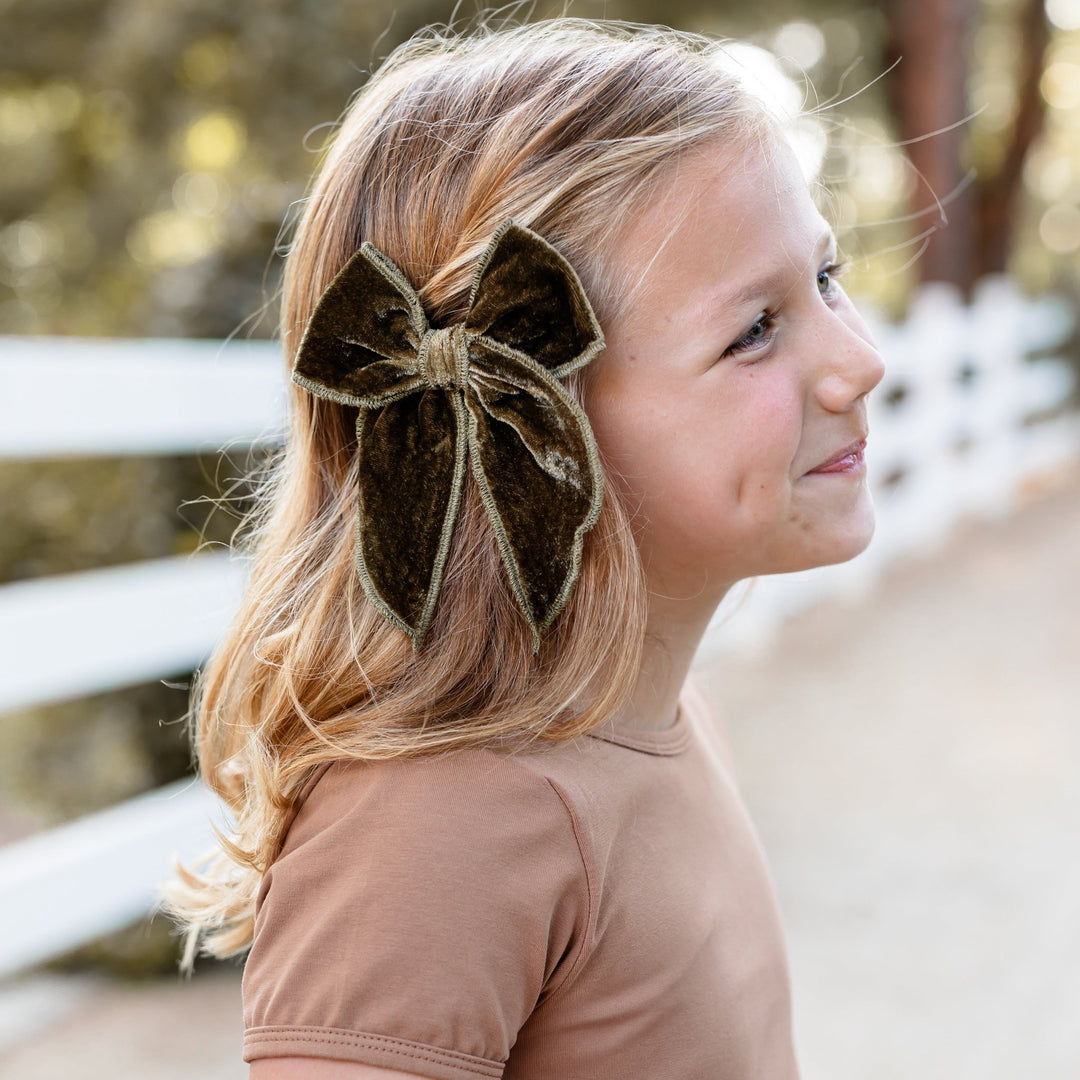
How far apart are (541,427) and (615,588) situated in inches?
6.7

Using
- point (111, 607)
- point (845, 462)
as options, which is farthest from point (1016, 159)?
point (845, 462)

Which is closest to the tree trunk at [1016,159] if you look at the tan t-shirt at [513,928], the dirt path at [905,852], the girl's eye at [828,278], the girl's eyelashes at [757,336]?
the dirt path at [905,852]

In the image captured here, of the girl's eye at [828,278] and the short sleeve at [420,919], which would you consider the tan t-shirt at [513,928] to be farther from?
the girl's eye at [828,278]

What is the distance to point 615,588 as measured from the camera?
3.59ft

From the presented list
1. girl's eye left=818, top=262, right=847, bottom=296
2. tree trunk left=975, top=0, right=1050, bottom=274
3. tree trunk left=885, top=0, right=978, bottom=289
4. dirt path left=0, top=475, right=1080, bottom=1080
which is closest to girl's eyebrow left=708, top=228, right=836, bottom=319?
girl's eye left=818, top=262, right=847, bottom=296

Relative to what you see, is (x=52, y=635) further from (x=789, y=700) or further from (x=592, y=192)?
(x=789, y=700)

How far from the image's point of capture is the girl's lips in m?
1.18

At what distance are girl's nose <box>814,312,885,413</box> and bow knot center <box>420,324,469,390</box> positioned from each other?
→ 35 centimetres

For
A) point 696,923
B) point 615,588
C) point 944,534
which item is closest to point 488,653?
point 615,588

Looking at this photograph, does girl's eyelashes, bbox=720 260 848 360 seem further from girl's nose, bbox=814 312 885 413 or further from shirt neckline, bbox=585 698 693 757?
shirt neckline, bbox=585 698 693 757

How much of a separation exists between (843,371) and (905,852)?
2.39 m

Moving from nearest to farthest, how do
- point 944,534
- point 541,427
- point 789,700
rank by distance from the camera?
point 541,427 < point 789,700 < point 944,534

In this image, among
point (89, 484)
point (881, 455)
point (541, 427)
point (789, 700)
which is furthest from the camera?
point (881, 455)

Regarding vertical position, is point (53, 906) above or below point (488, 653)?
below
